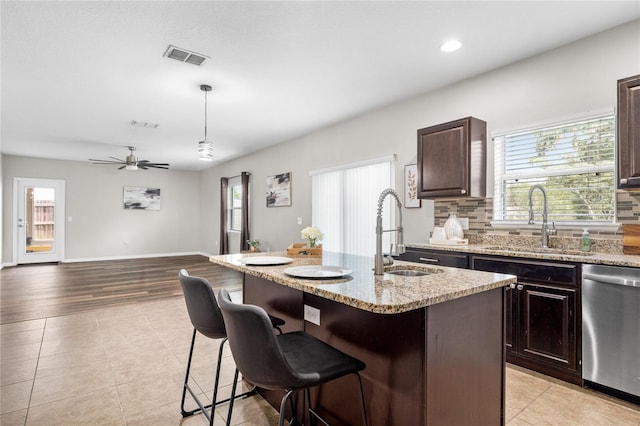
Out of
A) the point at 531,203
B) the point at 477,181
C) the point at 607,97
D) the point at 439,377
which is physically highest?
the point at 607,97

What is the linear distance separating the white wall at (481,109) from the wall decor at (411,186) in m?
0.08

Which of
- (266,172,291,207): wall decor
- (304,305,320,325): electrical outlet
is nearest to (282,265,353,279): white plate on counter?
(304,305,320,325): electrical outlet

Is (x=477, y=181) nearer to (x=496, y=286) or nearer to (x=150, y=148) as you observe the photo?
(x=496, y=286)

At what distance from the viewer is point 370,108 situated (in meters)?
4.58

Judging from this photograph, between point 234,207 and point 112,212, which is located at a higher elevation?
point 234,207

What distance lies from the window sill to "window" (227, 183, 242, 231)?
252 inches

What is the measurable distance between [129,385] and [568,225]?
11.9ft

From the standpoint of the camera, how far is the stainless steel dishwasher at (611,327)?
6.99ft

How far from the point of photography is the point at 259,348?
123cm

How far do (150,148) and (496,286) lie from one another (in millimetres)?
7241

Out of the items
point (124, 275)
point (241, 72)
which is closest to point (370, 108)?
point (241, 72)

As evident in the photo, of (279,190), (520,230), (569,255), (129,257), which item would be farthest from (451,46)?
(129,257)

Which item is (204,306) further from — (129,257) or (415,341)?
(129,257)

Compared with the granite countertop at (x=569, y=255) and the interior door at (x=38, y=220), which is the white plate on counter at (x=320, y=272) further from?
the interior door at (x=38, y=220)
